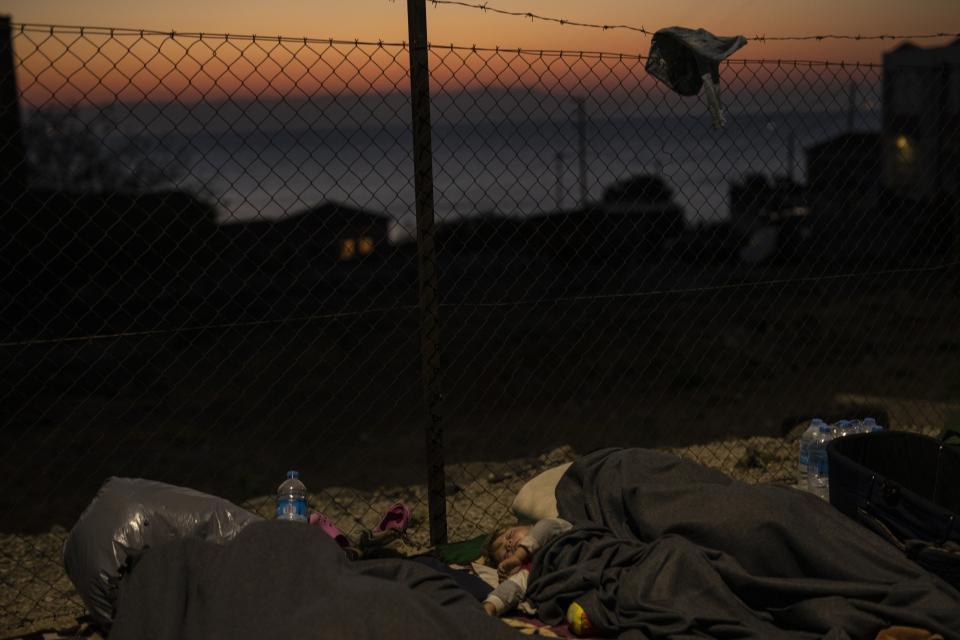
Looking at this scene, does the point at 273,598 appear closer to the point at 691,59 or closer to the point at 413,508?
the point at 413,508

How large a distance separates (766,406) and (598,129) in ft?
18.2

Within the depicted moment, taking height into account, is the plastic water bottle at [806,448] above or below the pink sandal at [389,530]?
above

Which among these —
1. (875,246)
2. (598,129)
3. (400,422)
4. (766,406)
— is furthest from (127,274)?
(875,246)

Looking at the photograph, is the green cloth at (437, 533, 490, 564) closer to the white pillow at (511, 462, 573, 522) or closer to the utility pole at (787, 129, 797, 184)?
the white pillow at (511, 462, 573, 522)

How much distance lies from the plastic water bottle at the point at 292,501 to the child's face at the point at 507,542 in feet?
2.54

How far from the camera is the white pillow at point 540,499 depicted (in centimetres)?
434

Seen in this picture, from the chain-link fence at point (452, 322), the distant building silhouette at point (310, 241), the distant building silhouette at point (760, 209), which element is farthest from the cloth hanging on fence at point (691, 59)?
the distant building silhouette at point (760, 209)

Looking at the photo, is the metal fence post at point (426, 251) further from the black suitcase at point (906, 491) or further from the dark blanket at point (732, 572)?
the black suitcase at point (906, 491)

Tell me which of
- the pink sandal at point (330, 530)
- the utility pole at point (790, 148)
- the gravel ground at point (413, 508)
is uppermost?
the utility pole at point (790, 148)

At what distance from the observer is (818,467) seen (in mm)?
4914

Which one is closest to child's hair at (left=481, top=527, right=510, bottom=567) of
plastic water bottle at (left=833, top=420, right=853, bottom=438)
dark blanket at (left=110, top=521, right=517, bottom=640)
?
dark blanket at (left=110, top=521, right=517, bottom=640)

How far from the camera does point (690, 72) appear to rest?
4793 millimetres

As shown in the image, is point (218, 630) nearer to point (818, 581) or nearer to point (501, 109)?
point (818, 581)

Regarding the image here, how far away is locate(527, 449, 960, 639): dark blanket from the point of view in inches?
129
